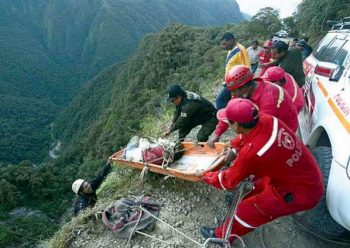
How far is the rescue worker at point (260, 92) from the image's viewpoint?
3369 mm

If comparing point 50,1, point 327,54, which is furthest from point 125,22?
point 327,54

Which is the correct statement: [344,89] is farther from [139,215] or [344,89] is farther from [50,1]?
[50,1]

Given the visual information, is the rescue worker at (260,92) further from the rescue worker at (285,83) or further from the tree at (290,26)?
the tree at (290,26)

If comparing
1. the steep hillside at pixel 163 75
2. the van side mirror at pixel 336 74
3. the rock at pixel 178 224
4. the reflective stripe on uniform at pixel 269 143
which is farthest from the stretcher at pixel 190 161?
the steep hillside at pixel 163 75

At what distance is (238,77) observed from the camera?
11.0ft

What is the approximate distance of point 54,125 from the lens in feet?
289

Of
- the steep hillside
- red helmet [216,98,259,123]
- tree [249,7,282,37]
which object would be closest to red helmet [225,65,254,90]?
red helmet [216,98,259,123]

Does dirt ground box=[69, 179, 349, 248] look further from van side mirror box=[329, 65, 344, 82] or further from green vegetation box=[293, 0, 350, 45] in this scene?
green vegetation box=[293, 0, 350, 45]

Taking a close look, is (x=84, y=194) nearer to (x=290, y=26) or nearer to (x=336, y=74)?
(x=336, y=74)

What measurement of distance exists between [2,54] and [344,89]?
13682cm

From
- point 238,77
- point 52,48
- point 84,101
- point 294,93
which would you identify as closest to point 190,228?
point 238,77

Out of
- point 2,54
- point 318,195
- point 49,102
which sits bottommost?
point 49,102

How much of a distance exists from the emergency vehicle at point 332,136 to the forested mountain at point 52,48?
→ 70.5 metres

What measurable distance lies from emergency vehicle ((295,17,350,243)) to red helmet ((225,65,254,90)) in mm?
989
